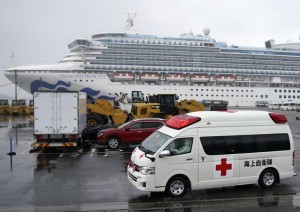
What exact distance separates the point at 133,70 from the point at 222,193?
150ft

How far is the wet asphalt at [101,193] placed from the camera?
277 inches

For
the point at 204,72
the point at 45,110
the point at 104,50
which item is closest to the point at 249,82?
the point at 204,72

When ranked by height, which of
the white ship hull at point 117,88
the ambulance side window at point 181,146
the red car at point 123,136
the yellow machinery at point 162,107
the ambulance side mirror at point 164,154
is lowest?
the red car at point 123,136

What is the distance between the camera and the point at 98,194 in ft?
26.1

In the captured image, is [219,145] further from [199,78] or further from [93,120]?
[199,78]

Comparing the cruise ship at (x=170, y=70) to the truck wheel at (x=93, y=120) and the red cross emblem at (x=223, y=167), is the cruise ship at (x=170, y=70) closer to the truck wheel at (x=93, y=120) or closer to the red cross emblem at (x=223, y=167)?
the truck wheel at (x=93, y=120)

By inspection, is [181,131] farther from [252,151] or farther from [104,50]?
[104,50]

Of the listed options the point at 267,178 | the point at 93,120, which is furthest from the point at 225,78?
the point at 267,178

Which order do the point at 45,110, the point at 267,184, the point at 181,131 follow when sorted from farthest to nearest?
the point at 45,110, the point at 267,184, the point at 181,131

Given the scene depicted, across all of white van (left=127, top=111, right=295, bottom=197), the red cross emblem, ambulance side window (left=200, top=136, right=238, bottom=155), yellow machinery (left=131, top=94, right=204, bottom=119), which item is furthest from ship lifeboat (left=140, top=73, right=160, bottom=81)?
the red cross emblem

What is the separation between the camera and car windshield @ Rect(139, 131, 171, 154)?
25.2 ft

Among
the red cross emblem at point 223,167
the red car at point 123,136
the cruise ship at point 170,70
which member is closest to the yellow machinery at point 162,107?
the red car at point 123,136

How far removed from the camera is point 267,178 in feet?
27.1

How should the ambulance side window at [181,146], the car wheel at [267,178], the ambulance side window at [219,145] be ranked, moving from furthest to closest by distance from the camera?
the car wheel at [267,178] → the ambulance side window at [219,145] → the ambulance side window at [181,146]
